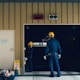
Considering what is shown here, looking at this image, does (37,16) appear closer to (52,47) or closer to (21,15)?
(21,15)

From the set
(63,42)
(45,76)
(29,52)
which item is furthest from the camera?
(63,42)

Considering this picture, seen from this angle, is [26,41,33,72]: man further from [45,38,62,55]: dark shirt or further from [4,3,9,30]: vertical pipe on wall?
[45,38,62,55]: dark shirt

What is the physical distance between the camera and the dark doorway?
14.8 m

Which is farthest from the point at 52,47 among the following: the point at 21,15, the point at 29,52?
the point at 21,15

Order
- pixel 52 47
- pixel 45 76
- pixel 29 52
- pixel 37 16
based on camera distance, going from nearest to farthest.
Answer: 1. pixel 52 47
2. pixel 45 76
3. pixel 37 16
4. pixel 29 52

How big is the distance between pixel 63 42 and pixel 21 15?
252 centimetres

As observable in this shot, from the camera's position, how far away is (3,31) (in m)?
14.2

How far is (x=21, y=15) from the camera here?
46.5 ft

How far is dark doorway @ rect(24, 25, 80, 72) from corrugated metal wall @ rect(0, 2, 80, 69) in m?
0.59

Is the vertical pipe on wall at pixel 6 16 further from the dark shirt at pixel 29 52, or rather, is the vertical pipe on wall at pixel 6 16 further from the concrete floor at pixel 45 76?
the concrete floor at pixel 45 76

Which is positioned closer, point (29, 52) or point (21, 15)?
point (21, 15)

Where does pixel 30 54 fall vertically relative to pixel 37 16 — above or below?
below

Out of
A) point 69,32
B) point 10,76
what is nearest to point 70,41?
point 69,32

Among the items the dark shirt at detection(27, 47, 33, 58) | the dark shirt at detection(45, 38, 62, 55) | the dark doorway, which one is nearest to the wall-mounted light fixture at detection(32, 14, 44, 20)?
the dark doorway
